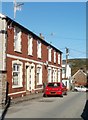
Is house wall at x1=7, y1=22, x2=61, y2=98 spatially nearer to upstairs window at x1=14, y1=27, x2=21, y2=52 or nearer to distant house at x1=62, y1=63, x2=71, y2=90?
upstairs window at x1=14, y1=27, x2=21, y2=52

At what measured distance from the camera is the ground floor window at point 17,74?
26.9 m

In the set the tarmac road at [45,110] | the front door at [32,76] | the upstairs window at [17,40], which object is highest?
the upstairs window at [17,40]

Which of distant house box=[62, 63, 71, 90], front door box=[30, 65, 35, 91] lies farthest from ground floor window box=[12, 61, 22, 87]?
distant house box=[62, 63, 71, 90]

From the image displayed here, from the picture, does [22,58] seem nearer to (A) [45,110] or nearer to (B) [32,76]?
(B) [32,76]

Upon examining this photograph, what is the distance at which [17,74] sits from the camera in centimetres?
2814

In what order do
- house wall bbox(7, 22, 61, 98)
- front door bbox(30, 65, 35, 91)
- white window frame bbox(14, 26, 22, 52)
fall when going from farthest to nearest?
front door bbox(30, 65, 35, 91), white window frame bbox(14, 26, 22, 52), house wall bbox(7, 22, 61, 98)

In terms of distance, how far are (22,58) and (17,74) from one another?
1.64 m

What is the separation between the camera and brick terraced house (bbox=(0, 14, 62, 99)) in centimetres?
2404

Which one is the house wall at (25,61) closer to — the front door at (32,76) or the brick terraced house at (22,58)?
the brick terraced house at (22,58)

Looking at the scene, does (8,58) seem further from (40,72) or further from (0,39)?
(40,72)

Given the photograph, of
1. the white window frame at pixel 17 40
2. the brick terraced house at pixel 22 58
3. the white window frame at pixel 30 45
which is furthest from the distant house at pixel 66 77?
the white window frame at pixel 17 40

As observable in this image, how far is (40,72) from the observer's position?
122ft

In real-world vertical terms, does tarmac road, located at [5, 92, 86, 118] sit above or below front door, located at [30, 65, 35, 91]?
below

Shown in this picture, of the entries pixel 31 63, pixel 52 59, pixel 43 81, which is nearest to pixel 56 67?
pixel 52 59
